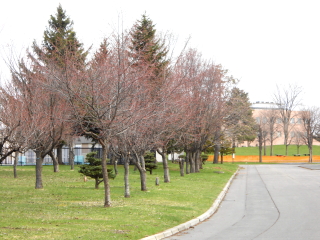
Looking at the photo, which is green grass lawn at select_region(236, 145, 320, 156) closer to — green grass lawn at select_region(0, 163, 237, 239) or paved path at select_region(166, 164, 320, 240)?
paved path at select_region(166, 164, 320, 240)

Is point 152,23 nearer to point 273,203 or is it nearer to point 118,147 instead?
point 118,147

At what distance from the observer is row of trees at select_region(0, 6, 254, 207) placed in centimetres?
1383

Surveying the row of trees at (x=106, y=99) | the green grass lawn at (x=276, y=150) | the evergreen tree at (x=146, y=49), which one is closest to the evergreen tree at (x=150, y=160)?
the row of trees at (x=106, y=99)

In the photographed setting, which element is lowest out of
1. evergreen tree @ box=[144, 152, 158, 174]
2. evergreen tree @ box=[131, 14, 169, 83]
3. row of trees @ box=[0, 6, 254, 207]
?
evergreen tree @ box=[144, 152, 158, 174]

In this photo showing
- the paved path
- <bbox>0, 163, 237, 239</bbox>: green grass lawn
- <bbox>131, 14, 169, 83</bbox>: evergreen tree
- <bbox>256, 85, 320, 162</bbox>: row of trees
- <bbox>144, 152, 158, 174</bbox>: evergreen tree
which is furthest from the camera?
<bbox>256, 85, 320, 162</bbox>: row of trees

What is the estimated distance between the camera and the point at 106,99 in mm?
13695

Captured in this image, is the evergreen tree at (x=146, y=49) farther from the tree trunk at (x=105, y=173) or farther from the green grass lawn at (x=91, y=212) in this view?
the green grass lawn at (x=91, y=212)

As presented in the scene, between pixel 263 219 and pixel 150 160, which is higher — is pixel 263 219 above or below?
below

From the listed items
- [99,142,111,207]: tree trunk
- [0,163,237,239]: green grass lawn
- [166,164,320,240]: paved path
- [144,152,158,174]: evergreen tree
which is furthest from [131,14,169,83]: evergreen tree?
[144,152,158,174]: evergreen tree

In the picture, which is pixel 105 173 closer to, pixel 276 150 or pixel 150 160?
pixel 150 160


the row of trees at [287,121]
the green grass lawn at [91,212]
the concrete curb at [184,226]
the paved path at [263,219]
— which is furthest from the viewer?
the row of trees at [287,121]

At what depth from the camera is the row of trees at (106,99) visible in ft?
45.4

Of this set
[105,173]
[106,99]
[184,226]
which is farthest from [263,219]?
[106,99]

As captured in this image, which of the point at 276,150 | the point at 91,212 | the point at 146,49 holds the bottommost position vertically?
the point at 276,150
